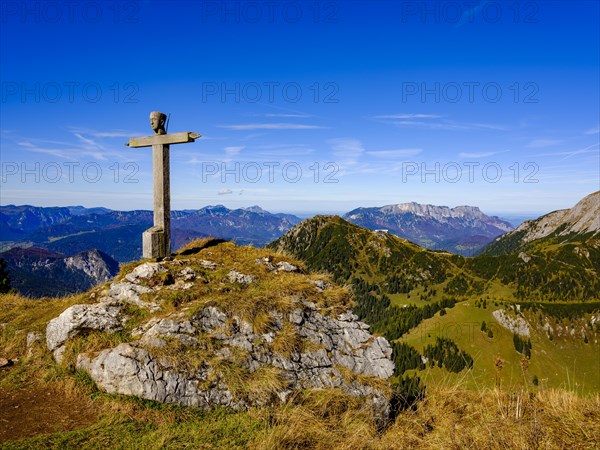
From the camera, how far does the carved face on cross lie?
16.8 metres

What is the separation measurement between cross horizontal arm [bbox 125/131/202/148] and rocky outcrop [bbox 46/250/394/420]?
6.10 metres

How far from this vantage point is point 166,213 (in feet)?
55.6

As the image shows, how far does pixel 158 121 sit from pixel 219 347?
11653 mm

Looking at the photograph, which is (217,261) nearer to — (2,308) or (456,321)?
(2,308)

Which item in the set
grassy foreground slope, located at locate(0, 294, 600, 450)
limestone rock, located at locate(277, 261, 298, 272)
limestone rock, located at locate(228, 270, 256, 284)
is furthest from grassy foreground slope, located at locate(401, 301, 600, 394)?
Result: grassy foreground slope, located at locate(0, 294, 600, 450)

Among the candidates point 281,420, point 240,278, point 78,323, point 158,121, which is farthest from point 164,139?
point 281,420

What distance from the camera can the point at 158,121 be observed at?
55.5 ft

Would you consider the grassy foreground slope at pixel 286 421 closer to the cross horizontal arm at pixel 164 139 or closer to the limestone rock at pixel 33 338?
the limestone rock at pixel 33 338

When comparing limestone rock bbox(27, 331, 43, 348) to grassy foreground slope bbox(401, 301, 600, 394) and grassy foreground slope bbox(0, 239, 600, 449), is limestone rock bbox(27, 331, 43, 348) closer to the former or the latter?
grassy foreground slope bbox(0, 239, 600, 449)

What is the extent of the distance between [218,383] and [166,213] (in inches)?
391

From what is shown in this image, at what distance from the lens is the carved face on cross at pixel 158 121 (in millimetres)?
16812

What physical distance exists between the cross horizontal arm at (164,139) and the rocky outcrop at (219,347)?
6.10m

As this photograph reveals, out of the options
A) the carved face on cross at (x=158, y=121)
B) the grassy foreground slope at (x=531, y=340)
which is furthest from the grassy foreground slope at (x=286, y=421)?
the grassy foreground slope at (x=531, y=340)

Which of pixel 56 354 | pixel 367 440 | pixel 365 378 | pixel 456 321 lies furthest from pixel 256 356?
pixel 456 321
